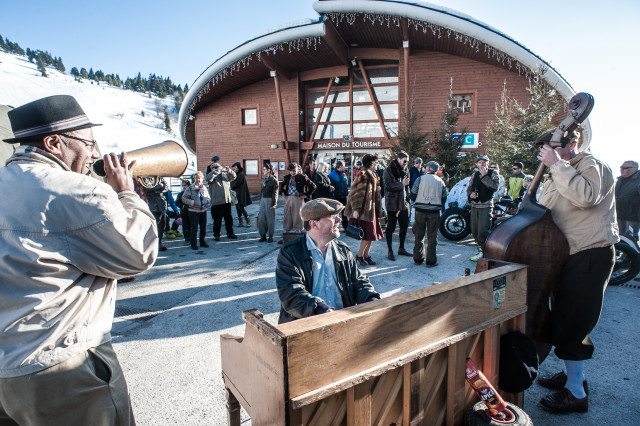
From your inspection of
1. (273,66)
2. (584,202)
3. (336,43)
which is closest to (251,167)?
(273,66)

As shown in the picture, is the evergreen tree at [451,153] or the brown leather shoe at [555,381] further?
the evergreen tree at [451,153]

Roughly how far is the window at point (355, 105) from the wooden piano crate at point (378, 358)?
16081mm

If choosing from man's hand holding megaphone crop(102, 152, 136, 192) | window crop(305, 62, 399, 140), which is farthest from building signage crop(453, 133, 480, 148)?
man's hand holding megaphone crop(102, 152, 136, 192)

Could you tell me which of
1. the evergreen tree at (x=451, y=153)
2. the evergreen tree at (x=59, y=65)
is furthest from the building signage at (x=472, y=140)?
the evergreen tree at (x=59, y=65)

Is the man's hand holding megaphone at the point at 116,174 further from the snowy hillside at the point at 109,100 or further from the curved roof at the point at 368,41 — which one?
the snowy hillside at the point at 109,100

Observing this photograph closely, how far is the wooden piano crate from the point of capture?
47.6 inches

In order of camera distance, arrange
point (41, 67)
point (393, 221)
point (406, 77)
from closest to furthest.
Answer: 1. point (393, 221)
2. point (406, 77)
3. point (41, 67)

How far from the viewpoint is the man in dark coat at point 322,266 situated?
2273 mm

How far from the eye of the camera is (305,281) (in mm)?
2287

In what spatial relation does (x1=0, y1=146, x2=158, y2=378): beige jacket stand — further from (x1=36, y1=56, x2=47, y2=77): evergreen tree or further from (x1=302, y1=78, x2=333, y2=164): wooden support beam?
(x1=36, y1=56, x2=47, y2=77): evergreen tree

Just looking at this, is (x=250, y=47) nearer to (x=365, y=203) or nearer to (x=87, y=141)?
(x=365, y=203)

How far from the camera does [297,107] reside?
1861 cm

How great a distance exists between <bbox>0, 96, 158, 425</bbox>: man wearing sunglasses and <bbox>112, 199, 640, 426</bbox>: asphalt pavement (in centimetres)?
143

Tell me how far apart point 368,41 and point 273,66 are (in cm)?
480
